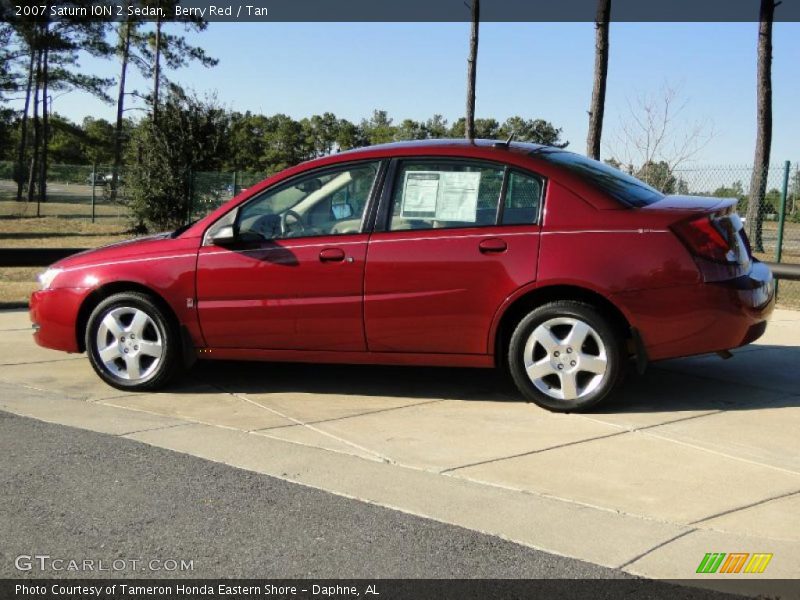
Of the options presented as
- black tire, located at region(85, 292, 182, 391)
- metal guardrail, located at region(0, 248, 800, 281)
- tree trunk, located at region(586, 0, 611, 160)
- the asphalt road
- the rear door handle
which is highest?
tree trunk, located at region(586, 0, 611, 160)

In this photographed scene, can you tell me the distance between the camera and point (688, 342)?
5.83 metres

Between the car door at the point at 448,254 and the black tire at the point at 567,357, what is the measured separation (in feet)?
0.73

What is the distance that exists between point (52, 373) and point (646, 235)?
4.47m

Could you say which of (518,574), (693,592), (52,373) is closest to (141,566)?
(518,574)

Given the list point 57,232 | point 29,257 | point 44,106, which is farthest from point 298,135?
point 29,257

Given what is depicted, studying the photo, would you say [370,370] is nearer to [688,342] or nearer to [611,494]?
[688,342]

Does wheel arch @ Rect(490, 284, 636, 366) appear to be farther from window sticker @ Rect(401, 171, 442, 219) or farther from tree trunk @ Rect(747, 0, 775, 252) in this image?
tree trunk @ Rect(747, 0, 775, 252)

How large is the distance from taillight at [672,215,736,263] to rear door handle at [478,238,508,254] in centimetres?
101

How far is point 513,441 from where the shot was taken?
5.45 meters

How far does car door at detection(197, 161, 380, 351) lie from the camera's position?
20.6 feet

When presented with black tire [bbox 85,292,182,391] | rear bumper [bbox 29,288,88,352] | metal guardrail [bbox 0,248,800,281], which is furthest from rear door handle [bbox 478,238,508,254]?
metal guardrail [bbox 0,248,800,281]

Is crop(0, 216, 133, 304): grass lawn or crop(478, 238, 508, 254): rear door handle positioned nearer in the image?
crop(478, 238, 508, 254): rear door handle

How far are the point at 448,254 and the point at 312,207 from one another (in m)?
1.03
